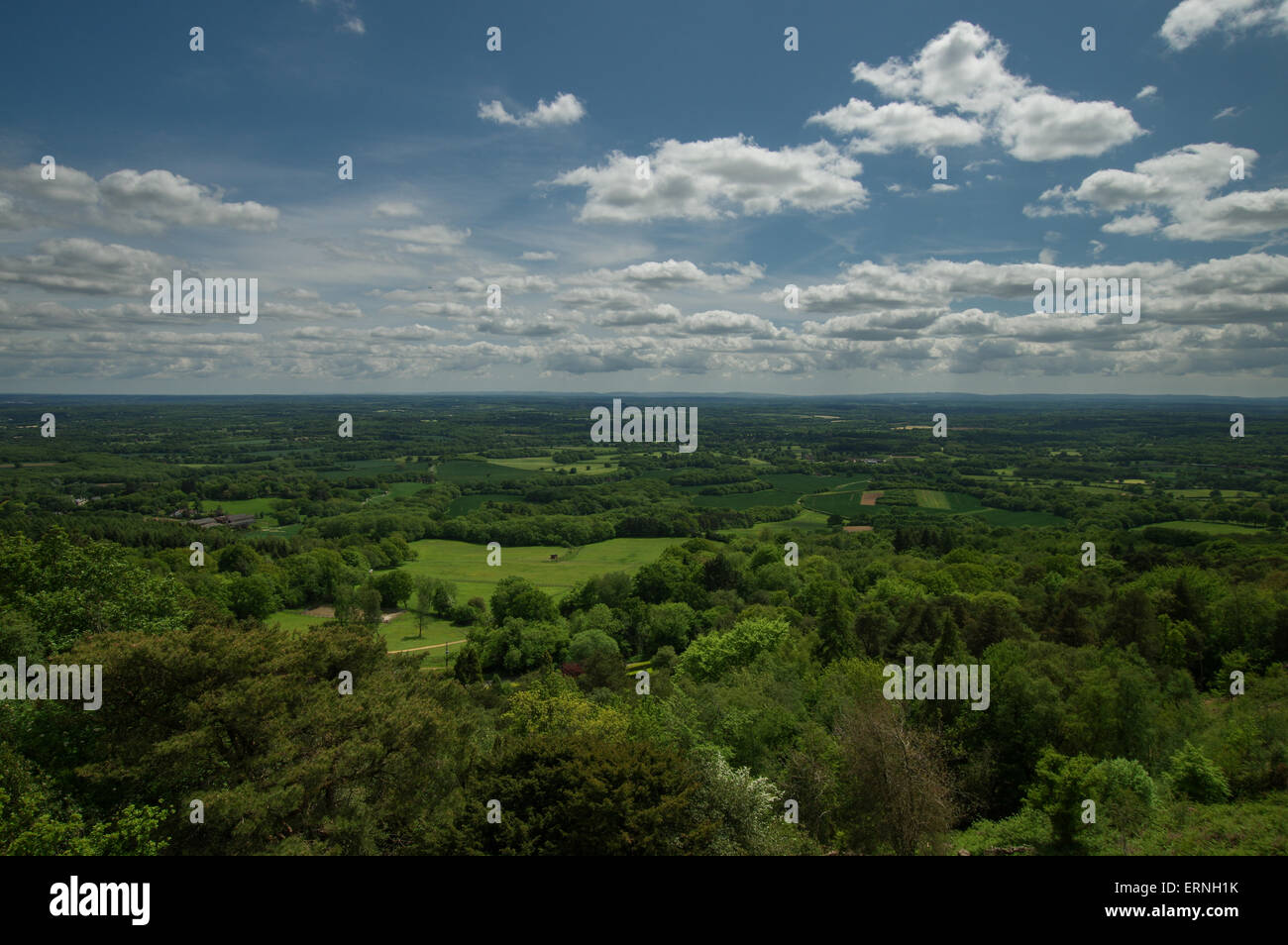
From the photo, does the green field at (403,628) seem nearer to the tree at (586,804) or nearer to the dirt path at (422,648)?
the dirt path at (422,648)

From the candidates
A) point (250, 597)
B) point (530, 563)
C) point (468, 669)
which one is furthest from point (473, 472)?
point (468, 669)

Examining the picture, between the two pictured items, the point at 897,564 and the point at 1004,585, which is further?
the point at 897,564

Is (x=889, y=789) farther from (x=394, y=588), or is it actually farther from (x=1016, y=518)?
(x=1016, y=518)

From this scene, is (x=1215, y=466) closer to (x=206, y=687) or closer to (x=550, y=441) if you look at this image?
(x=206, y=687)

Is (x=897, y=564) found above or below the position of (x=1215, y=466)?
below

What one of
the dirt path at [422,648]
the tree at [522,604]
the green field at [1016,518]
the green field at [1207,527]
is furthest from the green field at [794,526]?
the dirt path at [422,648]

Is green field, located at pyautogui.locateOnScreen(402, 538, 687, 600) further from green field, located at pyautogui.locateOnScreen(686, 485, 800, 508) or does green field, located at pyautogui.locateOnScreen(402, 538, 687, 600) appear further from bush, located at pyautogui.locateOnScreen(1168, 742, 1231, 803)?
bush, located at pyautogui.locateOnScreen(1168, 742, 1231, 803)

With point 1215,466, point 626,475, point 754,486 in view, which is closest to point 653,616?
point 754,486
